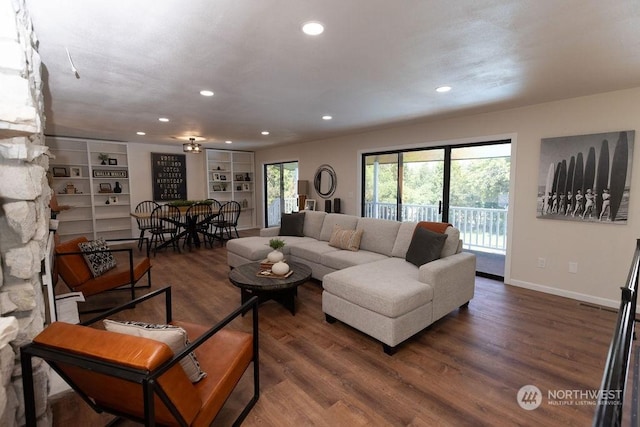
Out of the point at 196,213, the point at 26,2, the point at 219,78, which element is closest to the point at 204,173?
the point at 196,213

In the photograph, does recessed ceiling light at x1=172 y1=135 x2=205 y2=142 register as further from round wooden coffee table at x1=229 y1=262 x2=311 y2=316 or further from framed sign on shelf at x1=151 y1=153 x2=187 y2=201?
round wooden coffee table at x1=229 y1=262 x2=311 y2=316

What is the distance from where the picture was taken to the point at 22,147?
134 centimetres

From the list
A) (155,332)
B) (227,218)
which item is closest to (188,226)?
(227,218)

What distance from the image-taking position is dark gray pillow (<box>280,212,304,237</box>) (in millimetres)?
Result: 5023

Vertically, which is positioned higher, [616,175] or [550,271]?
[616,175]

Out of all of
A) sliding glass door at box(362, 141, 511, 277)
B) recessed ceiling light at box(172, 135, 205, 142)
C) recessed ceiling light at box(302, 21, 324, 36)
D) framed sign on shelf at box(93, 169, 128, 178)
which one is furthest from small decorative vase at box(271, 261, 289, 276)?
framed sign on shelf at box(93, 169, 128, 178)

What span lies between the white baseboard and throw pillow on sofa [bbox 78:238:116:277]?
499cm

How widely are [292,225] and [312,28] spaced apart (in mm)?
3441

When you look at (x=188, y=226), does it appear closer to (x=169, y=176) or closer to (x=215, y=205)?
(x=215, y=205)

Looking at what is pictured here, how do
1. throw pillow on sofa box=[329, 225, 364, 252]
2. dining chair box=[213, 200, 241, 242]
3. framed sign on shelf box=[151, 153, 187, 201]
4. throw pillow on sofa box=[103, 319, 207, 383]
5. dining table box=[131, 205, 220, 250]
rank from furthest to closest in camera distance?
framed sign on shelf box=[151, 153, 187, 201]
dining chair box=[213, 200, 241, 242]
dining table box=[131, 205, 220, 250]
throw pillow on sofa box=[329, 225, 364, 252]
throw pillow on sofa box=[103, 319, 207, 383]

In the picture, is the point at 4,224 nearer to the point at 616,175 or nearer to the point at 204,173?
the point at 616,175

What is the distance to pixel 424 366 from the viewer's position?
2314 mm

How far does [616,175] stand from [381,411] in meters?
3.50

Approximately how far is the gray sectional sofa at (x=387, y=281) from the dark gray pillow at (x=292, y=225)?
716mm
